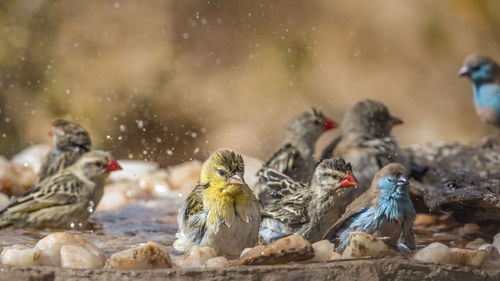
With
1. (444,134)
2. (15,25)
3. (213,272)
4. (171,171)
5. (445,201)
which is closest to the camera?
(213,272)

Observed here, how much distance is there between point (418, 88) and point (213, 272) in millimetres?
7768

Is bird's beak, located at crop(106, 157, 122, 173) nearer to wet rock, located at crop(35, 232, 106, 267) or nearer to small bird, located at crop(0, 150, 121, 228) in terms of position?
small bird, located at crop(0, 150, 121, 228)

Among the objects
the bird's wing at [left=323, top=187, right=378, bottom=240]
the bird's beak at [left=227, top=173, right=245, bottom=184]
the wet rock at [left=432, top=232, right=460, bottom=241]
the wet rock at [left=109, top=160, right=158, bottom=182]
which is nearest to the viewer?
the bird's beak at [left=227, top=173, right=245, bottom=184]

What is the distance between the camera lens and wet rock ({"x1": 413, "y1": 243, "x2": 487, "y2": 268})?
330 cm

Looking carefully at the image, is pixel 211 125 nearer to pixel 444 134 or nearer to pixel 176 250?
pixel 444 134

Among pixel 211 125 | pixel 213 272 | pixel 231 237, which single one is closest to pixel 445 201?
pixel 231 237

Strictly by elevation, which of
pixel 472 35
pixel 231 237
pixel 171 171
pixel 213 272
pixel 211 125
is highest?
pixel 472 35

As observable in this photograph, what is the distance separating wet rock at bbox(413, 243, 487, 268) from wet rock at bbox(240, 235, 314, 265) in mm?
532

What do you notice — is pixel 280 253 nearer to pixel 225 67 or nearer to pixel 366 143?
pixel 366 143

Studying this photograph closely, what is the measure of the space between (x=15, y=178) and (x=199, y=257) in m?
3.75

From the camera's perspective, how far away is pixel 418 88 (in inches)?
404

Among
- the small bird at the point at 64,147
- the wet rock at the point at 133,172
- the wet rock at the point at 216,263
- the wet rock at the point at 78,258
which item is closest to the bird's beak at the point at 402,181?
the wet rock at the point at 216,263

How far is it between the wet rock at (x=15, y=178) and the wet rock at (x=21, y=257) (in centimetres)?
336

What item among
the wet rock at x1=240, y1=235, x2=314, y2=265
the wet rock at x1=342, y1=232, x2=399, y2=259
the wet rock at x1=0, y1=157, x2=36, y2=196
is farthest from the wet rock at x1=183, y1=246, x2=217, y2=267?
the wet rock at x1=0, y1=157, x2=36, y2=196
